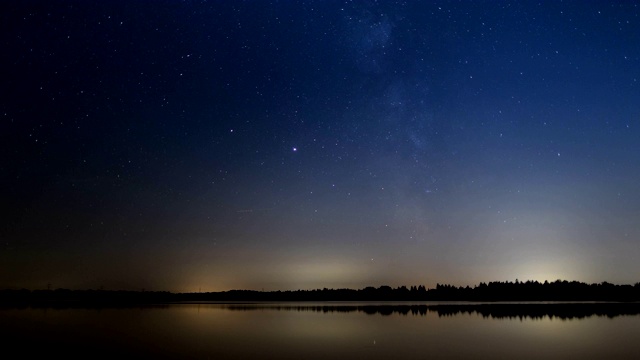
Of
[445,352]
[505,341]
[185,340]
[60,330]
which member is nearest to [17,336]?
[60,330]

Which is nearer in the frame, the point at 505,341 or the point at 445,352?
the point at 445,352

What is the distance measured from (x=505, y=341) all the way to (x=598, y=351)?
444cm

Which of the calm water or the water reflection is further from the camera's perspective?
the water reflection

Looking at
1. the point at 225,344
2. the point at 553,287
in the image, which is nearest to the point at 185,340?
the point at 225,344

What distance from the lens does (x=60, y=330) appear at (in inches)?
1198

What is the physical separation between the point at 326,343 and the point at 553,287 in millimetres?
123079

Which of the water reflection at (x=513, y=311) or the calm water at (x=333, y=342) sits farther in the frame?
the water reflection at (x=513, y=311)

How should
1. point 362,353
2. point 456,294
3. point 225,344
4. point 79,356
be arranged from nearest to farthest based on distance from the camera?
point 79,356, point 362,353, point 225,344, point 456,294

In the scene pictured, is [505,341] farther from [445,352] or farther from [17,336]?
[17,336]

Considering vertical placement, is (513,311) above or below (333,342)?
below

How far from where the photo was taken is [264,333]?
28.8 metres

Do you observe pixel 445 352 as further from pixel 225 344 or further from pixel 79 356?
pixel 79 356

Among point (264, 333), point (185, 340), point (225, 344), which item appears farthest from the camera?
point (264, 333)

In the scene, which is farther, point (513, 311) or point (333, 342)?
point (513, 311)
